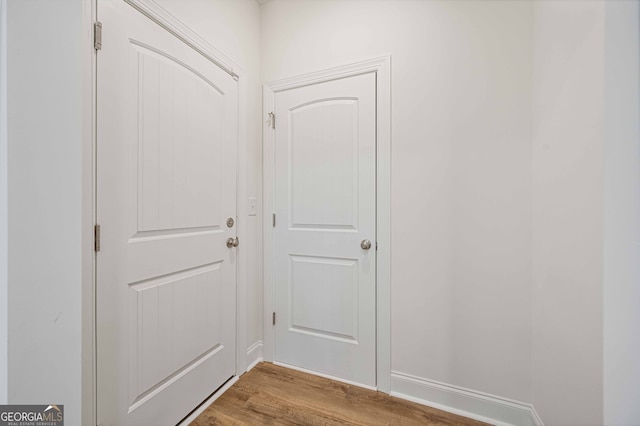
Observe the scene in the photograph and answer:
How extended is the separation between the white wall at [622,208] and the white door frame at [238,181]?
68.0 inches

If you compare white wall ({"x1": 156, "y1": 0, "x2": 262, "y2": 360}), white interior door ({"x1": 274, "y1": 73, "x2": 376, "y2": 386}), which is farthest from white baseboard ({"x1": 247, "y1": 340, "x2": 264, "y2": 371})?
white interior door ({"x1": 274, "y1": 73, "x2": 376, "y2": 386})

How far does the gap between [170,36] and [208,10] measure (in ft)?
1.27

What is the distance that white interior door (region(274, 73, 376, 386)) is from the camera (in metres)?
1.66

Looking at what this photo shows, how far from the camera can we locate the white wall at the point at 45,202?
714 mm

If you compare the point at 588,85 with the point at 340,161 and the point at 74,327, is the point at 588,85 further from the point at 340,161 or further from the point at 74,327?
the point at 74,327

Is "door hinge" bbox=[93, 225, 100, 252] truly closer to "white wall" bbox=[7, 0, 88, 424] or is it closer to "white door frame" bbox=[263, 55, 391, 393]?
"white wall" bbox=[7, 0, 88, 424]

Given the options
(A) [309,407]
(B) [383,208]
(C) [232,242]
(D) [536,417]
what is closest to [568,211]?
(B) [383,208]

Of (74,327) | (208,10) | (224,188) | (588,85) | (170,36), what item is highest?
(208,10)

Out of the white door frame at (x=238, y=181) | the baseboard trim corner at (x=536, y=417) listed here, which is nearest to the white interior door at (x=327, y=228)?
the white door frame at (x=238, y=181)

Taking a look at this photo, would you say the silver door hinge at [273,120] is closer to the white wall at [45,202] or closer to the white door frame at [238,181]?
the white door frame at [238,181]

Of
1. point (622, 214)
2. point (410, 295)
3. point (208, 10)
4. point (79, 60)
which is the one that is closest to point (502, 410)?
point (410, 295)

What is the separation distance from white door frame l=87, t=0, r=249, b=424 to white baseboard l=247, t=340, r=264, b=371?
55 millimetres

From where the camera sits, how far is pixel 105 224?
41.3 inches

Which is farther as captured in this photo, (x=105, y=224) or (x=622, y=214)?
(x=105, y=224)
